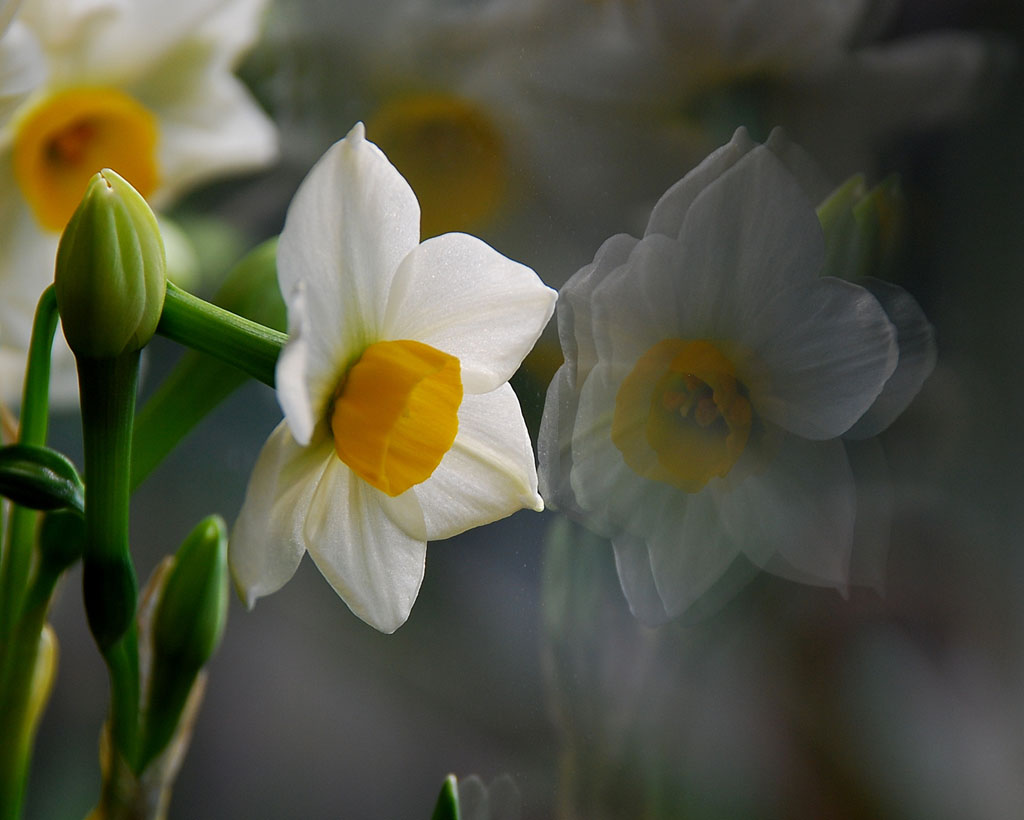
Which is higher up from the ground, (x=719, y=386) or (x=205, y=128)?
(x=205, y=128)

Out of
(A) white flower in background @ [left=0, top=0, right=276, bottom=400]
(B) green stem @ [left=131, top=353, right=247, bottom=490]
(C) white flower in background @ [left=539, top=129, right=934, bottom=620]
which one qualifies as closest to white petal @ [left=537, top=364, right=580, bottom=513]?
(C) white flower in background @ [left=539, top=129, right=934, bottom=620]

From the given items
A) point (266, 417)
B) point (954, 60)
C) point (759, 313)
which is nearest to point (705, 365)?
point (759, 313)

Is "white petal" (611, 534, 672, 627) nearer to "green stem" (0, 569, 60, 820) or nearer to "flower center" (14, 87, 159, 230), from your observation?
"green stem" (0, 569, 60, 820)

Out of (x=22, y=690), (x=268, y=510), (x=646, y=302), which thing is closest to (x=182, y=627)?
(x=22, y=690)

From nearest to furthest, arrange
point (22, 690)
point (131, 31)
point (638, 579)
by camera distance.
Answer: point (638, 579), point (22, 690), point (131, 31)

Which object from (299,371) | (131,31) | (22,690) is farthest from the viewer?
(131,31)

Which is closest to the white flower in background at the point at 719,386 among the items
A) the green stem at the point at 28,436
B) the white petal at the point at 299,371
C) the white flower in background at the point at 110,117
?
the white petal at the point at 299,371

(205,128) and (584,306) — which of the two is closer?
(584,306)

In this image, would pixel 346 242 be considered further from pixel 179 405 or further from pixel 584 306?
pixel 179 405
